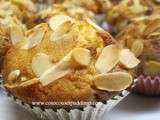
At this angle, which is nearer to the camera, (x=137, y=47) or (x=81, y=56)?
(x=81, y=56)

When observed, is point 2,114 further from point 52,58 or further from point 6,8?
point 6,8

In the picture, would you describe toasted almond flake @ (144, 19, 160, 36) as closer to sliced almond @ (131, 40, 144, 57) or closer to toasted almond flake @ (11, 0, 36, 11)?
sliced almond @ (131, 40, 144, 57)

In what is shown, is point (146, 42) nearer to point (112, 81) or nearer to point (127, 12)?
point (112, 81)

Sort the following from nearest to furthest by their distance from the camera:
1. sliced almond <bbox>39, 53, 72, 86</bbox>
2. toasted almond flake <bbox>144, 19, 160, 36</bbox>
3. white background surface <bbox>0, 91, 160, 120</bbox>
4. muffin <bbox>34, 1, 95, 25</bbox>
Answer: sliced almond <bbox>39, 53, 72, 86</bbox>
white background surface <bbox>0, 91, 160, 120</bbox>
toasted almond flake <bbox>144, 19, 160, 36</bbox>
muffin <bbox>34, 1, 95, 25</bbox>

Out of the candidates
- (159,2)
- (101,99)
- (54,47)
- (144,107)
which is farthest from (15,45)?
(159,2)

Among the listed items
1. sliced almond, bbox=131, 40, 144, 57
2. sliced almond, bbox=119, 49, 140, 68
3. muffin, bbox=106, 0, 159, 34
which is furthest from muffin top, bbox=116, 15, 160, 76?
muffin, bbox=106, 0, 159, 34

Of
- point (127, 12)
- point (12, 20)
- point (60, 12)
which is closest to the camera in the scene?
point (12, 20)

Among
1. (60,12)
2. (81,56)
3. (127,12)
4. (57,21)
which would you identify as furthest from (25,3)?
(81,56)
